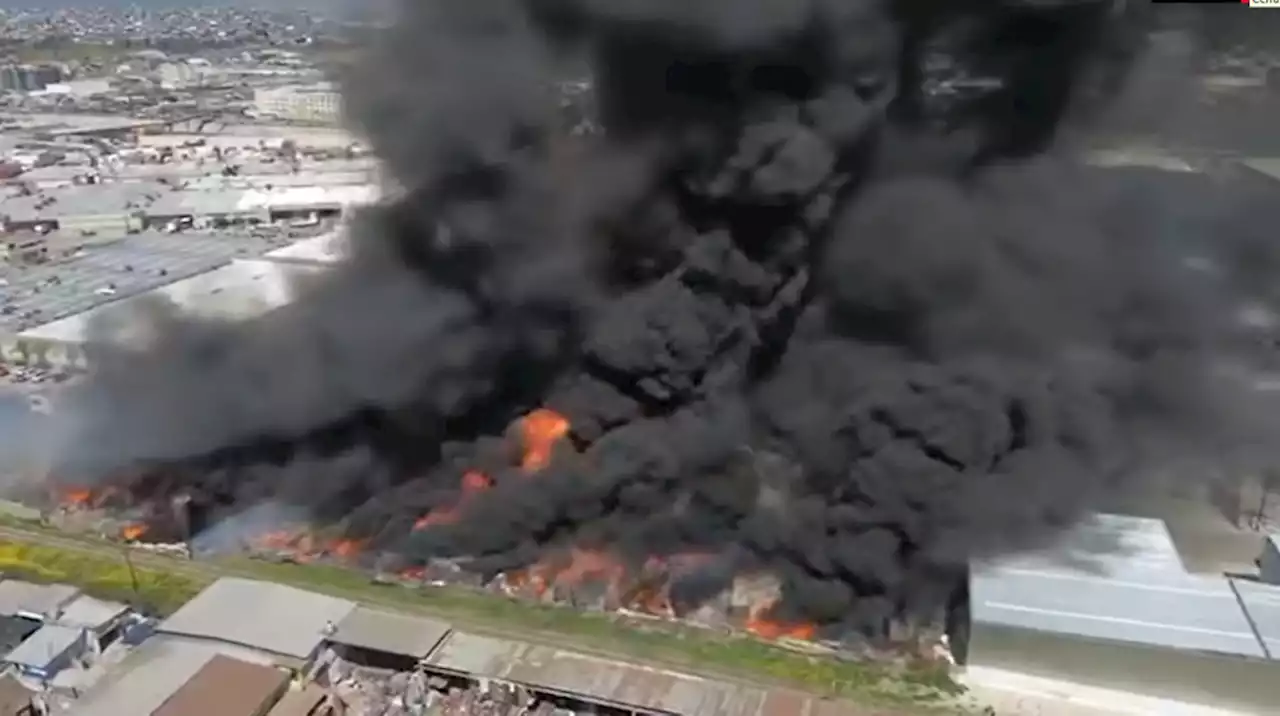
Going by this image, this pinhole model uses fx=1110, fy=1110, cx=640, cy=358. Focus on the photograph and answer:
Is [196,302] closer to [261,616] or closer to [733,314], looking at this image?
[261,616]

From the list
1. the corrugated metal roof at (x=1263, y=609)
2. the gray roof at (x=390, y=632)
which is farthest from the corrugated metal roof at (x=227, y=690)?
the corrugated metal roof at (x=1263, y=609)

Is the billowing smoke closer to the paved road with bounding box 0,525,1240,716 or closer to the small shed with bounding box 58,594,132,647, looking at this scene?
the paved road with bounding box 0,525,1240,716

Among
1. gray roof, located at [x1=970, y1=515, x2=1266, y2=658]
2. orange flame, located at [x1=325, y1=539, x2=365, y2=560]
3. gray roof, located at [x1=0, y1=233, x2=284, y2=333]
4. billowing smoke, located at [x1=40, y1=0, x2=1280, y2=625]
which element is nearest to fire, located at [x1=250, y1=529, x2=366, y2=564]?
orange flame, located at [x1=325, y1=539, x2=365, y2=560]

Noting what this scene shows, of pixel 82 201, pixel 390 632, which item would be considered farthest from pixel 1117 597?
pixel 82 201

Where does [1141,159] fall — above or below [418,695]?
above

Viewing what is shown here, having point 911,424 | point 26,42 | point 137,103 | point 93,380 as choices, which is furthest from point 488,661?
point 26,42

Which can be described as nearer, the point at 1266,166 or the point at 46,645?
the point at 46,645
